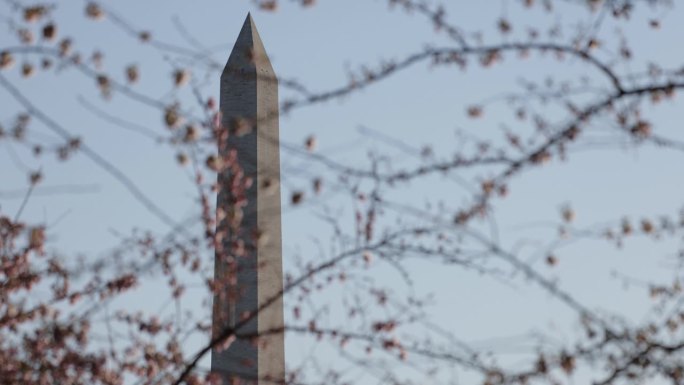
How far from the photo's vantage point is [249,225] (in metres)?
10.1

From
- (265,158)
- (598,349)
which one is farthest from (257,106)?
(598,349)

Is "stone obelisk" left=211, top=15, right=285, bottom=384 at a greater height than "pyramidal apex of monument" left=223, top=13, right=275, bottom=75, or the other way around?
"pyramidal apex of monument" left=223, top=13, right=275, bottom=75

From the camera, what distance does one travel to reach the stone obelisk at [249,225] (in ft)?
26.0

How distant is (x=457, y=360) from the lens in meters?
6.10

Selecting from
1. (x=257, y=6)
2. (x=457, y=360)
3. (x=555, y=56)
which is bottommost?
(x=457, y=360)

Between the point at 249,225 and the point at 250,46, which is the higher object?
the point at 250,46

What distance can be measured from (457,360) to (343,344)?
2.58ft

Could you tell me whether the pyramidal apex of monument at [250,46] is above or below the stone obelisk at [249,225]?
above

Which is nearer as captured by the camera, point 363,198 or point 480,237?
point 480,237

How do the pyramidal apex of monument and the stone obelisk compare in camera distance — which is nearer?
the stone obelisk

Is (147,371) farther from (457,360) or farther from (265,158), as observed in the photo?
(265,158)

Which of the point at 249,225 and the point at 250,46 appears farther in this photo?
the point at 250,46

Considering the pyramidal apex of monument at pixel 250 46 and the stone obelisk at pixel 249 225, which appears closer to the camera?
the stone obelisk at pixel 249 225

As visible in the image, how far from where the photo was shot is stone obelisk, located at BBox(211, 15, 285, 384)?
7922 mm
